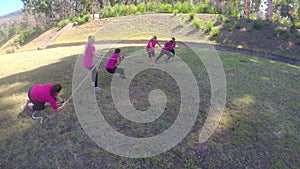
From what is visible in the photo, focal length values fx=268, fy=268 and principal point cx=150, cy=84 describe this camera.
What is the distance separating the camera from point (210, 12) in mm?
24391

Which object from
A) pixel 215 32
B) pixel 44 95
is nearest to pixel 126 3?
pixel 215 32

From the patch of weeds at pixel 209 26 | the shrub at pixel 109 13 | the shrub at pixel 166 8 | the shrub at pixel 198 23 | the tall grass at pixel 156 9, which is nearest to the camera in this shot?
the patch of weeds at pixel 209 26

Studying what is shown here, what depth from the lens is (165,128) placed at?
18.4ft

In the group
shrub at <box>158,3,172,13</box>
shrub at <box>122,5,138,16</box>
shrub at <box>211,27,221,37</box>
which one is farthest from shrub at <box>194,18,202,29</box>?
shrub at <box>122,5,138,16</box>

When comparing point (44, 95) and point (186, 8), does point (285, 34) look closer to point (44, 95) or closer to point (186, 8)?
point (186, 8)

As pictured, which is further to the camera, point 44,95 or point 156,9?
point 156,9

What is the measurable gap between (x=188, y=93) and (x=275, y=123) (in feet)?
7.46

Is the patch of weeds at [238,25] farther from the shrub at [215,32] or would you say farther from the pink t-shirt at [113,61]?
the pink t-shirt at [113,61]

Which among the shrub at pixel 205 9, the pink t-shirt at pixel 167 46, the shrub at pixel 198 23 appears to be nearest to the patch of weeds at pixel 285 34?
the shrub at pixel 198 23

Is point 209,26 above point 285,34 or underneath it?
above

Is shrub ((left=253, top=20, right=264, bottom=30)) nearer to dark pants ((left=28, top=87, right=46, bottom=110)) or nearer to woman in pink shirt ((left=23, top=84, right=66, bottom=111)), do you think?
woman in pink shirt ((left=23, top=84, right=66, bottom=111))

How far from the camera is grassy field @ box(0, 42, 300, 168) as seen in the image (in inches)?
185

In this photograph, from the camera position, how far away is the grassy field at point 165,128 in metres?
4.69

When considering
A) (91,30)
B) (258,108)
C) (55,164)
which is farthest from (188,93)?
(91,30)
